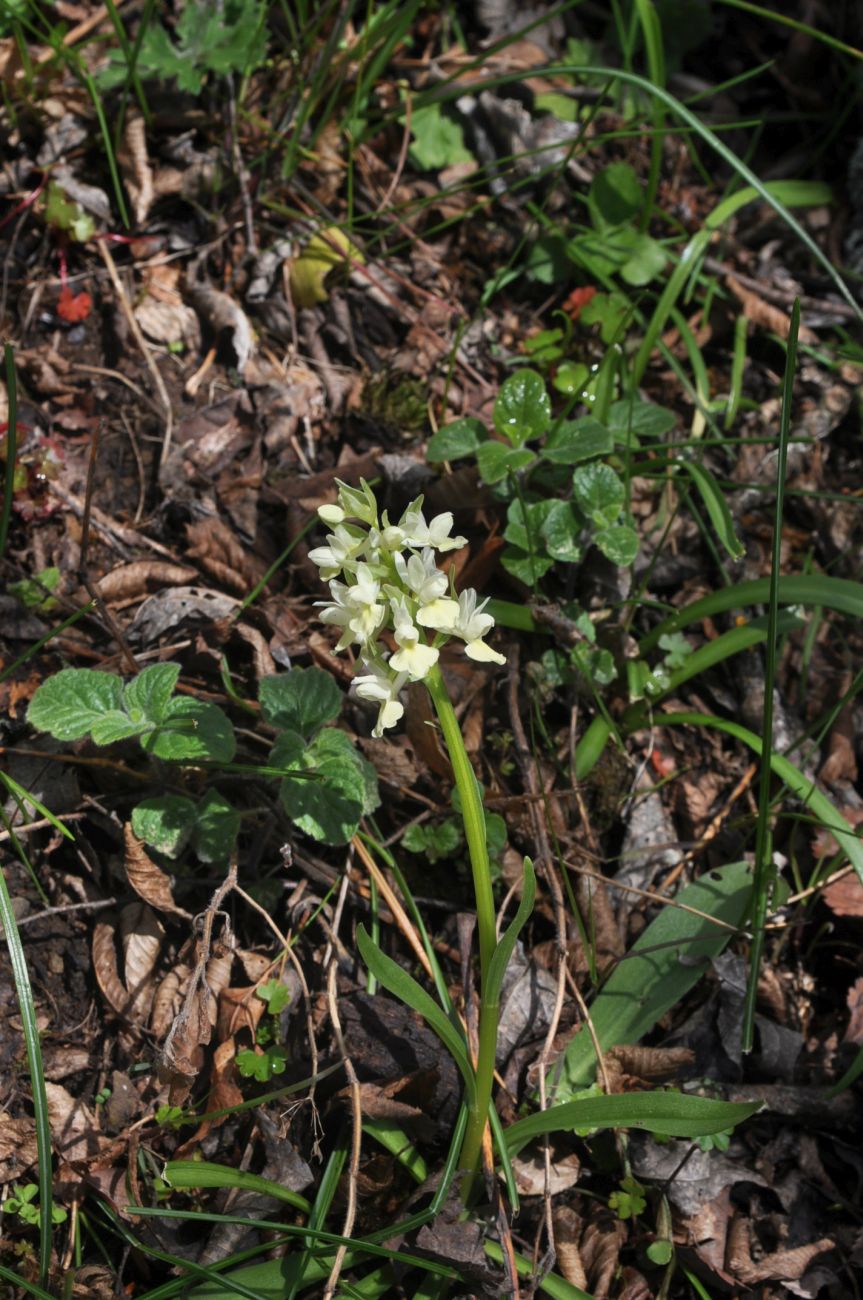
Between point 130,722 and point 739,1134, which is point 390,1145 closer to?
point 739,1134

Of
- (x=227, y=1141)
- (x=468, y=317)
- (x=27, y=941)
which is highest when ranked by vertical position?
(x=468, y=317)

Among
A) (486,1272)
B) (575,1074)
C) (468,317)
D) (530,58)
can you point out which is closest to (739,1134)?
(575,1074)

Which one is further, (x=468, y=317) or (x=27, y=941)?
(x=468, y=317)

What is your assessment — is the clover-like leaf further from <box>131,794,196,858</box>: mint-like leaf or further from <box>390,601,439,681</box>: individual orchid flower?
<box>390,601,439,681</box>: individual orchid flower

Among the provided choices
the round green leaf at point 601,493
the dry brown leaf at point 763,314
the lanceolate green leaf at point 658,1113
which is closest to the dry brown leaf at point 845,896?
the lanceolate green leaf at point 658,1113

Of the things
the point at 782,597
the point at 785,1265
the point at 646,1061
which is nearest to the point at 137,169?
the point at 782,597

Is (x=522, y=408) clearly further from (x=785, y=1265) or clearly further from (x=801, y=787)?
(x=785, y=1265)
